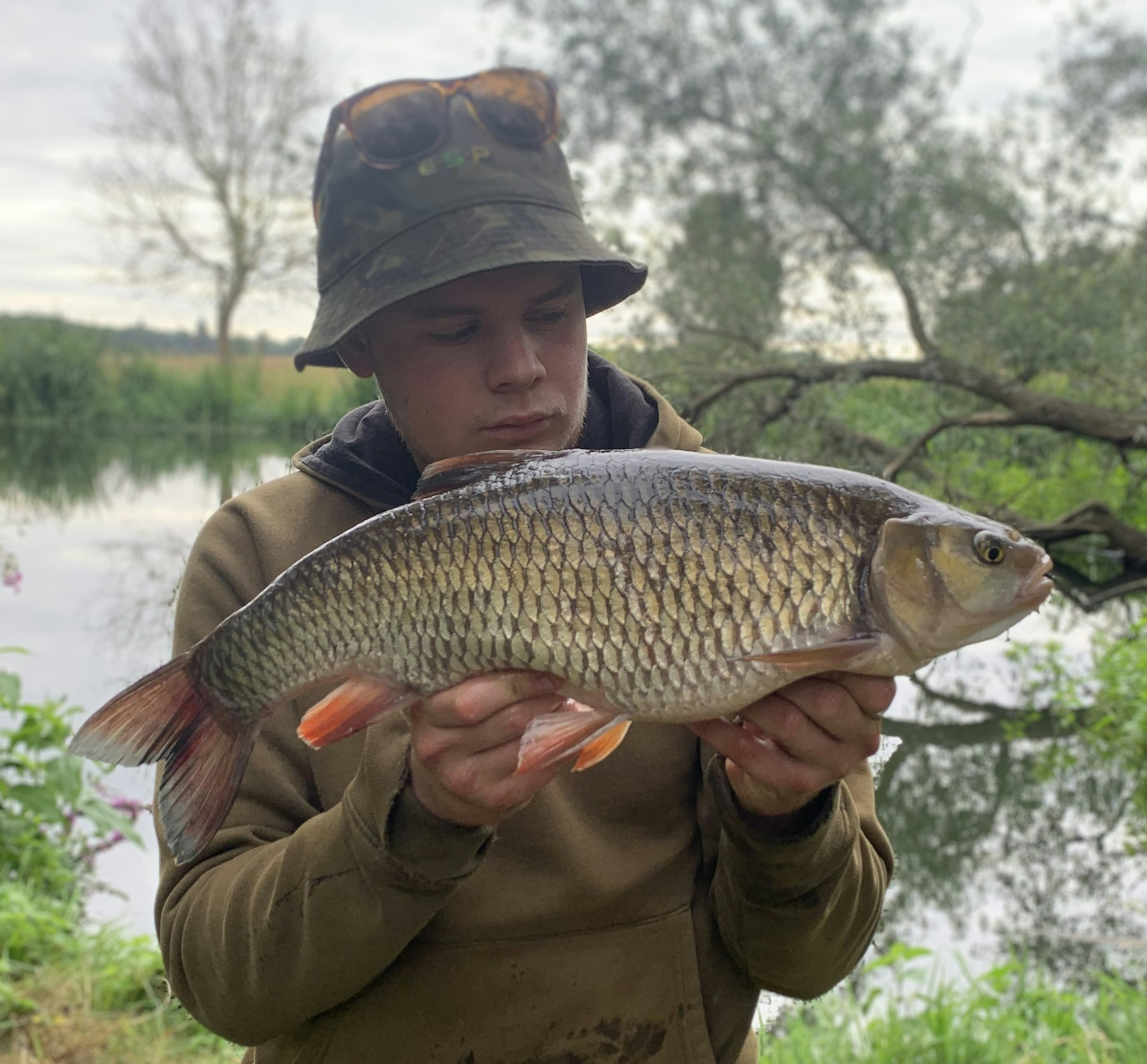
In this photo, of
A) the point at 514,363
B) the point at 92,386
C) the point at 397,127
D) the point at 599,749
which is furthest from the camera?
the point at 92,386

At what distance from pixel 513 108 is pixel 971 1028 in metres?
2.10

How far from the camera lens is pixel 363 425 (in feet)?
5.31

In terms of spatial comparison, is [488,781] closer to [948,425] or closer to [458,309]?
[458,309]

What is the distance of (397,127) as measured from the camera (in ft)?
5.38

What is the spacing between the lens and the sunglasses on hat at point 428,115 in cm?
163

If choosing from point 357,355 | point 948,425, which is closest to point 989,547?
point 357,355

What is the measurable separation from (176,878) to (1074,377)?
21.8ft

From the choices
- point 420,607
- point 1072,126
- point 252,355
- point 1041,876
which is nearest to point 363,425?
point 420,607

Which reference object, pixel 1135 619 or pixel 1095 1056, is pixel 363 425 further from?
pixel 1135 619

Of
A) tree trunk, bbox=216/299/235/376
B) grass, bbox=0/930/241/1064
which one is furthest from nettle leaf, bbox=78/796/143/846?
tree trunk, bbox=216/299/235/376

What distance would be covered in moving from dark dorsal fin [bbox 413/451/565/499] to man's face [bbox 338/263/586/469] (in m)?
0.25

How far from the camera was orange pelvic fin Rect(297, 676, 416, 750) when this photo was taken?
1.13 m

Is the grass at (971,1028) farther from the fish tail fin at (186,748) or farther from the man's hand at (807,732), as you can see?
the fish tail fin at (186,748)

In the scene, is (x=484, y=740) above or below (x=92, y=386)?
above
